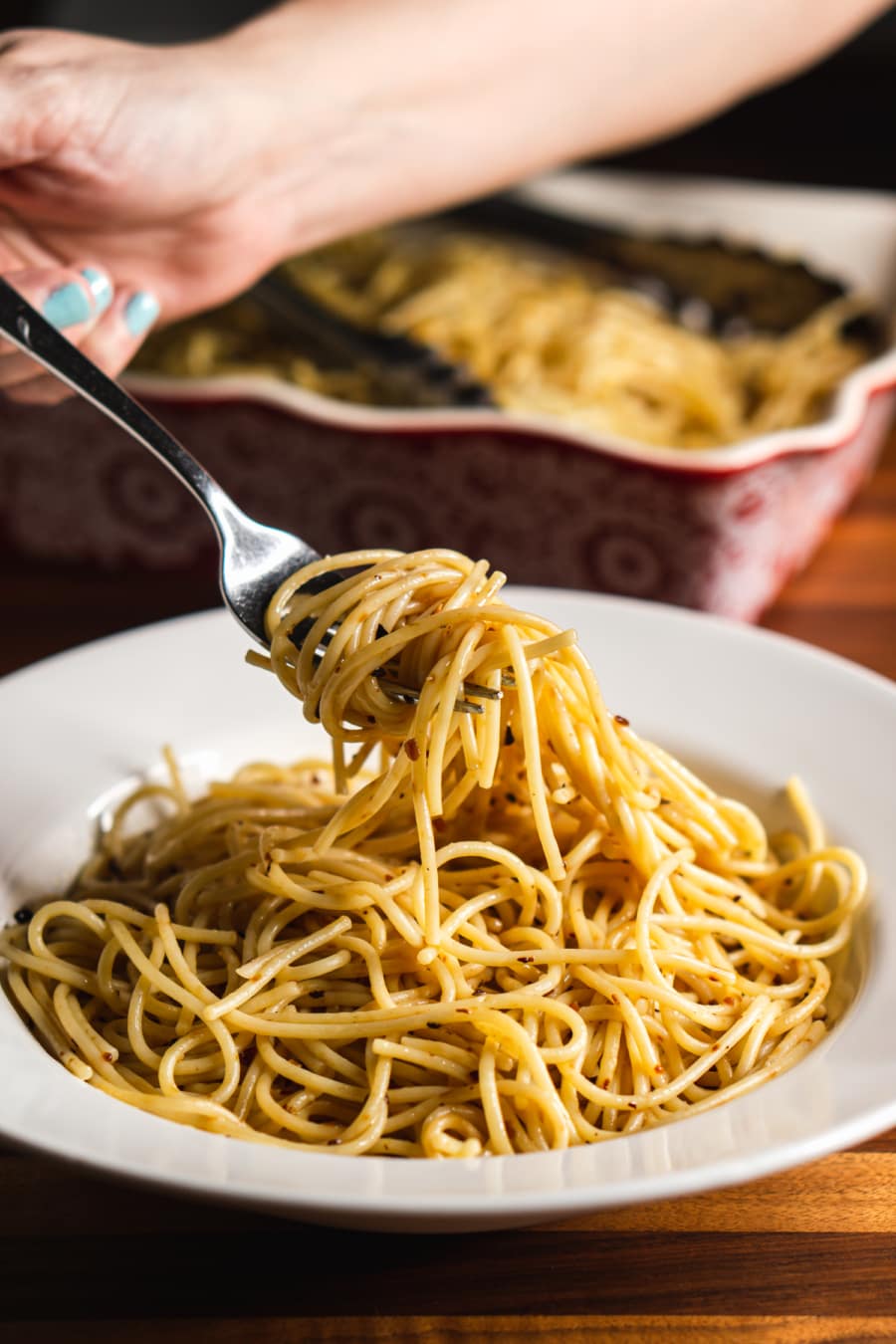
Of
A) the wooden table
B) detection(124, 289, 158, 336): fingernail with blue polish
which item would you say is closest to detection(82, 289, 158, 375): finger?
detection(124, 289, 158, 336): fingernail with blue polish

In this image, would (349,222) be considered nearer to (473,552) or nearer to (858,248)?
(473,552)

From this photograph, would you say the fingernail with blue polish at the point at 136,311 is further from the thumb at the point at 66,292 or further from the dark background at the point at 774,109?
the dark background at the point at 774,109

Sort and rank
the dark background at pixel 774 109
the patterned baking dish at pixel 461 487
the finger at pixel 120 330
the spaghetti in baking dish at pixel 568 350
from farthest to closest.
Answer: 1. the dark background at pixel 774 109
2. the spaghetti in baking dish at pixel 568 350
3. the patterned baking dish at pixel 461 487
4. the finger at pixel 120 330

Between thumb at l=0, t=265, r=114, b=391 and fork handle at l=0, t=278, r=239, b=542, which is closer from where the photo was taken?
fork handle at l=0, t=278, r=239, b=542

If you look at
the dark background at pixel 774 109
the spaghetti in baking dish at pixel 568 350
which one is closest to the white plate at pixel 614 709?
the spaghetti in baking dish at pixel 568 350

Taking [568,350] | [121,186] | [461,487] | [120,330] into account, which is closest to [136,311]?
[120,330]

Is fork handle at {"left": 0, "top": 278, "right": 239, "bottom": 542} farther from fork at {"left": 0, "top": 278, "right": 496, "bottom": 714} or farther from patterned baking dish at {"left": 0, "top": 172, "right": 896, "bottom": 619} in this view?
patterned baking dish at {"left": 0, "top": 172, "right": 896, "bottom": 619}

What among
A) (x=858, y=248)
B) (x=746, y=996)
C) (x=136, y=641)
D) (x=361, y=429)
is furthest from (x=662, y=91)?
(x=746, y=996)
